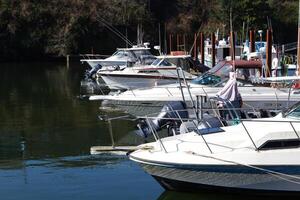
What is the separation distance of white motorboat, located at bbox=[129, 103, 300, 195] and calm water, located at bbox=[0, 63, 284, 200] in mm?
602

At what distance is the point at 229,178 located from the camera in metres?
11.5

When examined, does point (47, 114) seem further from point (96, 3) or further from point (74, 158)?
point (96, 3)

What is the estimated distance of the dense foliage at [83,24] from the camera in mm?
66375

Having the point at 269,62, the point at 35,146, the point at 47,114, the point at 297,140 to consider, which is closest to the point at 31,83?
the point at 47,114

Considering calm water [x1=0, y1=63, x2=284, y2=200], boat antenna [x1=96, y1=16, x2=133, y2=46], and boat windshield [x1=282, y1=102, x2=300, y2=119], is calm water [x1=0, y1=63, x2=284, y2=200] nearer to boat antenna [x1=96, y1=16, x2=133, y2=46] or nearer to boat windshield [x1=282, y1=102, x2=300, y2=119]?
boat windshield [x1=282, y1=102, x2=300, y2=119]

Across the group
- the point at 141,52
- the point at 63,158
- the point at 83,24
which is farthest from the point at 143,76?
the point at 83,24

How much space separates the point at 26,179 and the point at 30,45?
54091 mm

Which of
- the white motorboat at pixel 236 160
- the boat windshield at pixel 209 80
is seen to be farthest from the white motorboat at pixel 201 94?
the white motorboat at pixel 236 160

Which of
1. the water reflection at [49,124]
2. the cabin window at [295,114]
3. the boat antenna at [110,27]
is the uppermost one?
the boat antenna at [110,27]

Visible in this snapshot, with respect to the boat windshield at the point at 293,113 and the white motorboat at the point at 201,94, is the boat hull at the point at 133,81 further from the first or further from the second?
the boat windshield at the point at 293,113

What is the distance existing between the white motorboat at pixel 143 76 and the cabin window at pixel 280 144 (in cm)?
1783

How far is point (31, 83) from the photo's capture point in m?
38.7

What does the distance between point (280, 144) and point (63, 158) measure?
686 cm

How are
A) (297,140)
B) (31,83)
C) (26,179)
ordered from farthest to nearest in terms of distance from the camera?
1. (31,83)
2. (26,179)
3. (297,140)
